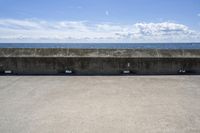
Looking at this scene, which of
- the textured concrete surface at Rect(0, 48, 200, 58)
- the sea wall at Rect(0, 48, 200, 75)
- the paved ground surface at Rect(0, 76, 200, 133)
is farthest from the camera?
the textured concrete surface at Rect(0, 48, 200, 58)

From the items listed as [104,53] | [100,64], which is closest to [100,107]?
[100,64]

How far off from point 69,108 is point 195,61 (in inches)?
311

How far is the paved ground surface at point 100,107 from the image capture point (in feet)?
14.3

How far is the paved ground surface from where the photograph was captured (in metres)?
4.36

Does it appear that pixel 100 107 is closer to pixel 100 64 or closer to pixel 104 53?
pixel 100 64

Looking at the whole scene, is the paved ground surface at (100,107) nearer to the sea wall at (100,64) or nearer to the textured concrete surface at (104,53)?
the sea wall at (100,64)

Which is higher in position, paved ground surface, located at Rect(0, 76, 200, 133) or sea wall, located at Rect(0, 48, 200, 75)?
sea wall, located at Rect(0, 48, 200, 75)

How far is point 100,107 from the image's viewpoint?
18.4 feet

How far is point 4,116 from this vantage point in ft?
16.4

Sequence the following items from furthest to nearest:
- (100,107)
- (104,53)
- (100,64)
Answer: (104,53) → (100,64) → (100,107)

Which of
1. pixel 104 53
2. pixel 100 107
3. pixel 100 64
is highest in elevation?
pixel 104 53

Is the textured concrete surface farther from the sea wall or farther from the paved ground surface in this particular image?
the paved ground surface

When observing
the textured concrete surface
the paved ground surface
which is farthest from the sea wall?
the paved ground surface

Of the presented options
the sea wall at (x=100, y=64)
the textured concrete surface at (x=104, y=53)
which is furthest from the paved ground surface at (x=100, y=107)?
the textured concrete surface at (x=104, y=53)
